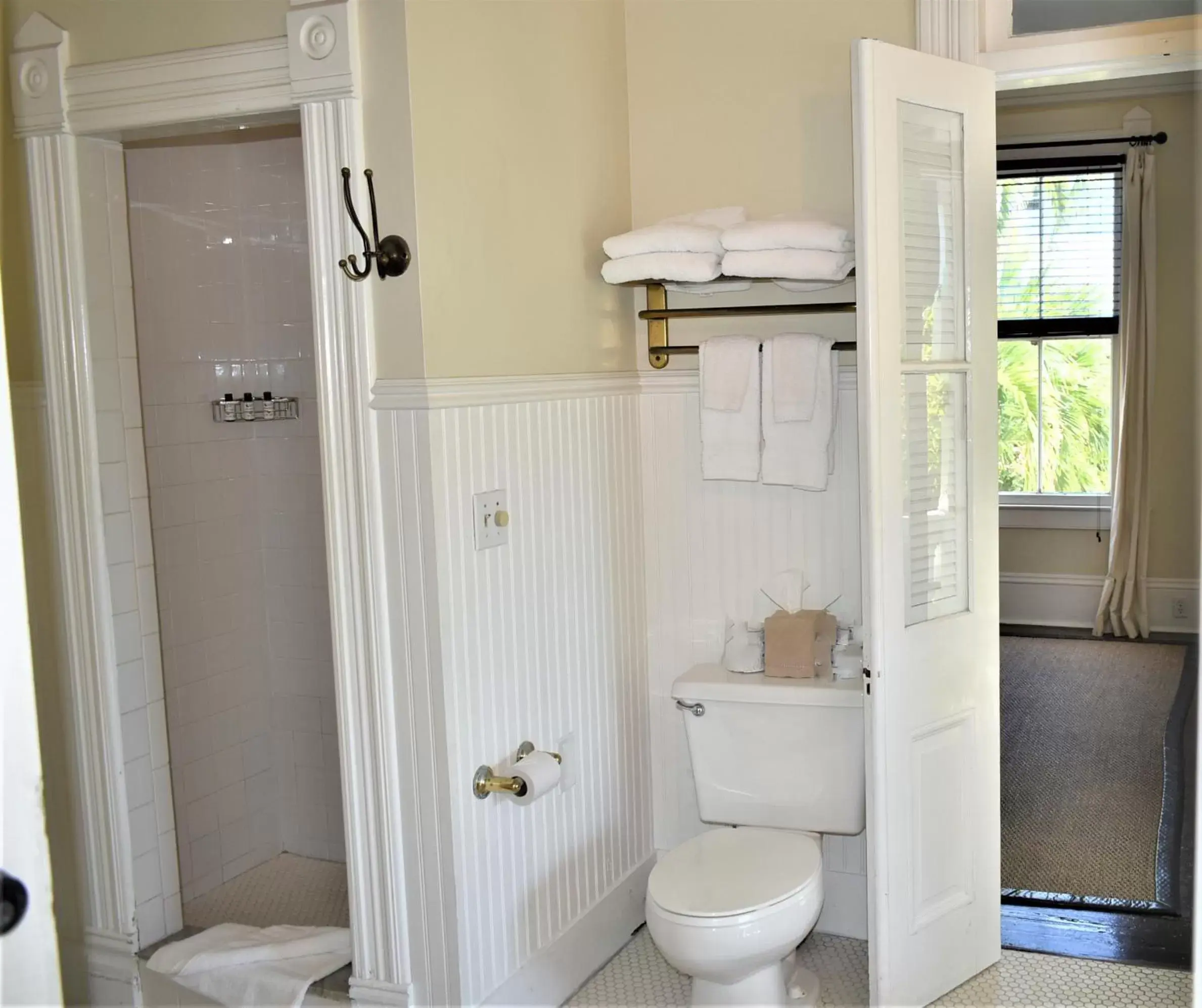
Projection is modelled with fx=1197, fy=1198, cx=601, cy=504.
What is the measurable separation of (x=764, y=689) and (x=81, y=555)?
63.5 inches

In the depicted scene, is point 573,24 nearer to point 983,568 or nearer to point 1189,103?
point 983,568

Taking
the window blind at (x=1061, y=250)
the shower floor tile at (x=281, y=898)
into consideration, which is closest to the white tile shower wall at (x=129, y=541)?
the shower floor tile at (x=281, y=898)

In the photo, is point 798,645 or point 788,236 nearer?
point 788,236

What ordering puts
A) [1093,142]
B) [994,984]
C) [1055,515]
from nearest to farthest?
[994,984] → [1093,142] → [1055,515]

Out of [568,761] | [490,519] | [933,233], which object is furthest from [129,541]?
[933,233]

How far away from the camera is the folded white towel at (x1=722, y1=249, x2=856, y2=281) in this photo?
2.68 meters

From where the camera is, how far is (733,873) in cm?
257

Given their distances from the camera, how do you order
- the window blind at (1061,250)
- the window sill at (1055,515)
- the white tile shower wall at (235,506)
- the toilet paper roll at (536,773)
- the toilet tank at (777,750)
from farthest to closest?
the window sill at (1055,515) < the window blind at (1061,250) < the white tile shower wall at (235,506) < the toilet tank at (777,750) < the toilet paper roll at (536,773)

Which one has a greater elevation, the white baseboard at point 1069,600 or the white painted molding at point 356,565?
the white painted molding at point 356,565

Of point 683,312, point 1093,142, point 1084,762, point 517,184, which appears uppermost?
point 1093,142

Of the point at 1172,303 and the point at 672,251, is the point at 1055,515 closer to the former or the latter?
the point at 1172,303

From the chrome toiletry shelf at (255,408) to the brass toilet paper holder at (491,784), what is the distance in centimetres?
142

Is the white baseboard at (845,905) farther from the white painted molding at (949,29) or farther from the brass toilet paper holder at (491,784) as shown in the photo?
the white painted molding at (949,29)

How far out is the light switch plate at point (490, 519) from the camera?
8.05ft
